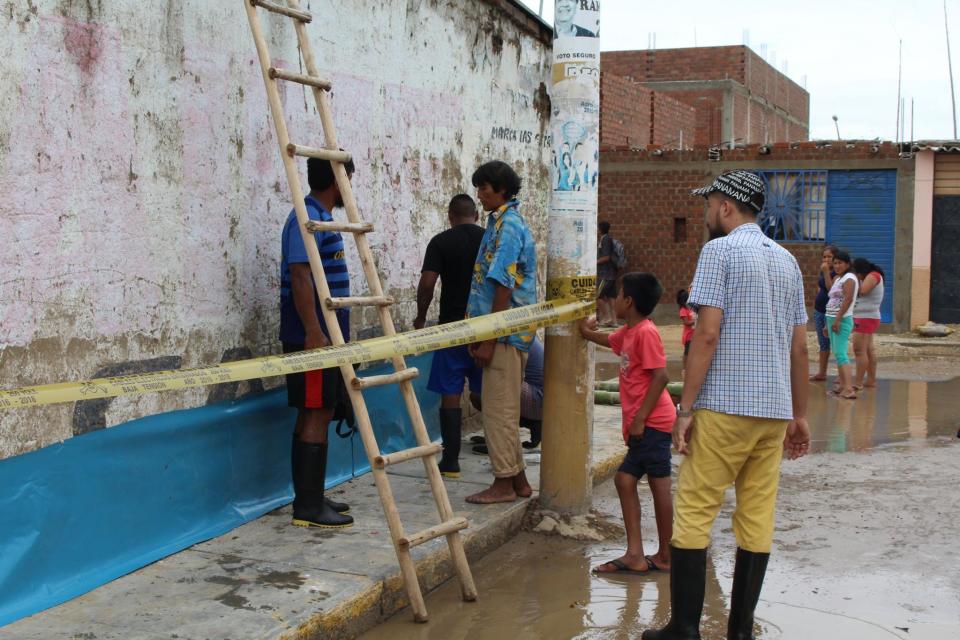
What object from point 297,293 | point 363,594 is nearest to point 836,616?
point 363,594

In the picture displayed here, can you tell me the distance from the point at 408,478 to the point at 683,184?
1394cm

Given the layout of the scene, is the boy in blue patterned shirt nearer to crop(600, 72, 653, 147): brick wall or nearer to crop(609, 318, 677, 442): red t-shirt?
crop(609, 318, 677, 442): red t-shirt

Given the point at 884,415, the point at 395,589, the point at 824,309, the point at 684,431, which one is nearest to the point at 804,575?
the point at 684,431

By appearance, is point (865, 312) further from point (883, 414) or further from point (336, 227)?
point (336, 227)

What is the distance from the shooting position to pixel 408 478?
6457 mm

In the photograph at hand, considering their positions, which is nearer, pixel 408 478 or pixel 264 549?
pixel 264 549

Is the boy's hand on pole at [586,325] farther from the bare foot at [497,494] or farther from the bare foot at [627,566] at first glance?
the bare foot at [627,566]

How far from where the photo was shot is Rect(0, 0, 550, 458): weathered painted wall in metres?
4.18

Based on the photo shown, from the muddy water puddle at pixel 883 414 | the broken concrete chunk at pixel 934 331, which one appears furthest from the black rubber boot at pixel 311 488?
the broken concrete chunk at pixel 934 331

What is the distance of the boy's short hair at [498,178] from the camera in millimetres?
5848

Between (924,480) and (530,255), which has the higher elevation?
(530,255)

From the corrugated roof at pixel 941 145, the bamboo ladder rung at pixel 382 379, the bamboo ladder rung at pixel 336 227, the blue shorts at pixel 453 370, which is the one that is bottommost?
the blue shorts at pixel 453 370

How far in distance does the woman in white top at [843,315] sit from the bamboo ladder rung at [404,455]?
292 inches

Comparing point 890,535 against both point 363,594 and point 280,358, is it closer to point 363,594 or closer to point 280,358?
point 363,594
